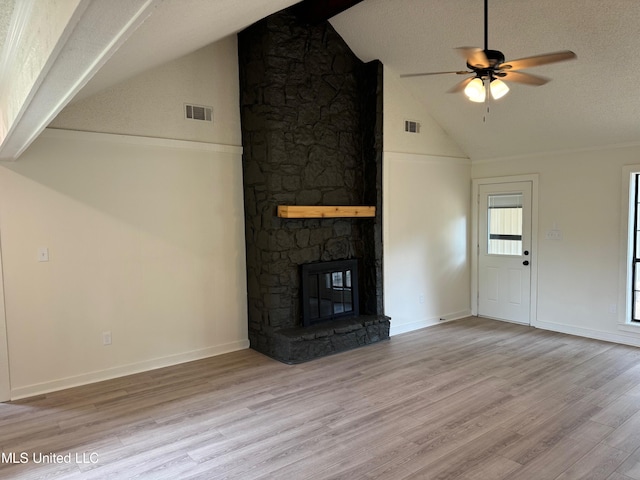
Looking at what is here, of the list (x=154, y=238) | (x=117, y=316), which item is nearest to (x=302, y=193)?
(x=154, y=238)

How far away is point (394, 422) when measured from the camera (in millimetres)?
3262

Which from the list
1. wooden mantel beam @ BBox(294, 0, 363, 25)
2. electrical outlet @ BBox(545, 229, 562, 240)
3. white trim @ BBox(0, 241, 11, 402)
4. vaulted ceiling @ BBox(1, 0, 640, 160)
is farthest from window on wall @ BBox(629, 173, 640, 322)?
white trim @ BBox(0, 241, 11, 402)

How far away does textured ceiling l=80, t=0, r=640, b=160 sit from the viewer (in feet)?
10.1

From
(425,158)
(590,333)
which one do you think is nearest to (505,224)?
(425,158)

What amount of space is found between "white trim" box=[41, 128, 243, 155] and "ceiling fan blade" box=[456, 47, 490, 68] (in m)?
2.77

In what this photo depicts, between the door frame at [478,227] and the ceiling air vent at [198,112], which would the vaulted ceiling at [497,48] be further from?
the ceiling air vent at [198,112]

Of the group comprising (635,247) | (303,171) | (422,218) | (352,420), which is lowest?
(352,420)

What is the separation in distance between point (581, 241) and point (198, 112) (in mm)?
4830

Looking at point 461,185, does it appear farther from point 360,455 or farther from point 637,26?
point 360,455

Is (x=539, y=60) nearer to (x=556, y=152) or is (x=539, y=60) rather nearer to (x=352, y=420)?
(x=352, y=420)

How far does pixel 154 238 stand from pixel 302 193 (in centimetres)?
166

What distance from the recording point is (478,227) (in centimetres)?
650

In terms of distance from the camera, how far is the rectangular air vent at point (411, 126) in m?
5.72

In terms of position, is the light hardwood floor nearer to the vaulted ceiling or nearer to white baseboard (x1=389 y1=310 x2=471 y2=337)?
white baseboard (x1=389 y1=310 x2=471 y2=337)
